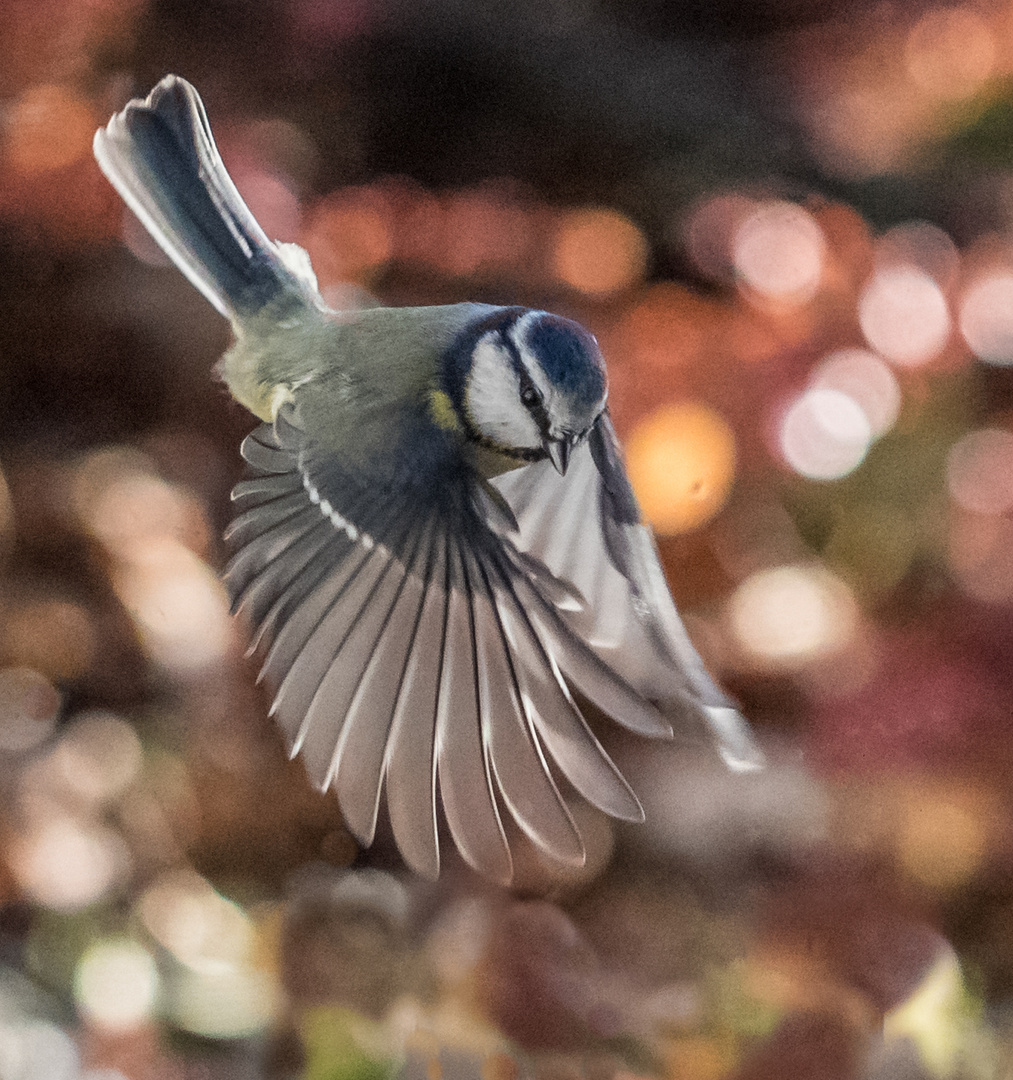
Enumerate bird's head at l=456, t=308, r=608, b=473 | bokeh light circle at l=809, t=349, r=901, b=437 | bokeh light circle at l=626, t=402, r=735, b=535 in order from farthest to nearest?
bokeh light circle at l=809, t=349, r=901, b=437 → bokeh light circle at l=626, t=402, r=735, b=535 → bird's head at l=456, t=308, r=608, b=473

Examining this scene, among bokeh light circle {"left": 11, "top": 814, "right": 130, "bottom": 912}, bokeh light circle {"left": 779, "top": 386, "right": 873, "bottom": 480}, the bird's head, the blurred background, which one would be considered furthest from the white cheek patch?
bokeh light circle {"left": 11, "top": 814, "right": 130, "bottom": 912}

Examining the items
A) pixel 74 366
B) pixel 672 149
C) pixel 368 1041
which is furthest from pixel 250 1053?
pixel 672 149

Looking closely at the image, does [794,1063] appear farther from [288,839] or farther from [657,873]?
[288,839]

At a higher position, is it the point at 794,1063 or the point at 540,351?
the point at 540,351

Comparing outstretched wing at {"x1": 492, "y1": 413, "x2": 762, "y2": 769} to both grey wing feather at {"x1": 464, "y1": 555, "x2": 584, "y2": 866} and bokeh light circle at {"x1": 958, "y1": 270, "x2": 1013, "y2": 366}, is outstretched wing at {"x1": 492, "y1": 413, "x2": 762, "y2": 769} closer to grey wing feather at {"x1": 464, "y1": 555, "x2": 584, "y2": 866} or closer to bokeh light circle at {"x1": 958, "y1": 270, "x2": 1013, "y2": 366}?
grey wing feather at {"x1": 464, "y1": 555, "x2": 584, "y2": 866}

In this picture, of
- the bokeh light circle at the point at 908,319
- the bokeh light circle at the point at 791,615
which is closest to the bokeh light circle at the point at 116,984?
the bokeh light circle at the point at 791,615

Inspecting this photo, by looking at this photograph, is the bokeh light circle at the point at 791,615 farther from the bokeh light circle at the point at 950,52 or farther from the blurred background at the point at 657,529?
the bokeh light circle at the point at 950,52

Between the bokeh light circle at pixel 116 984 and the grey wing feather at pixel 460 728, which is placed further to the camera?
the bokeh light circle at pixel 116 984

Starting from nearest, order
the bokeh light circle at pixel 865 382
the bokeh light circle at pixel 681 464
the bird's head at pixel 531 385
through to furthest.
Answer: the bird's head at pixel 531 385
the bokeh light circle at pixel 681 464
the bokeh light circle at pixel 865 382
